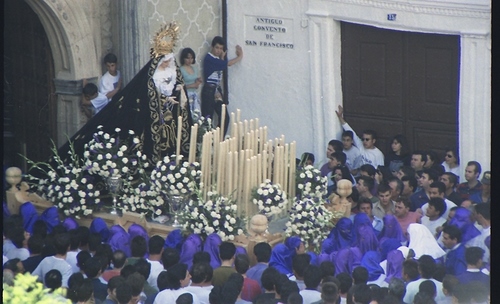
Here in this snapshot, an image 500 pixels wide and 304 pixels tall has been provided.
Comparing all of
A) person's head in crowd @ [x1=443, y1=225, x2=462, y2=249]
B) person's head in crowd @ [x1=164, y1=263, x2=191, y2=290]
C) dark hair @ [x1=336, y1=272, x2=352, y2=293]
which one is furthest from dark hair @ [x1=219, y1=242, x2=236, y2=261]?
person's head in crowd @ [x1=443, y1=225, x2=462, y2=249]

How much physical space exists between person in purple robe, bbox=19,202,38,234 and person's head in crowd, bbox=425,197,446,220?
3.51 meters

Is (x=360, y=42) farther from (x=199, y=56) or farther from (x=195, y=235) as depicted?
(x=195, y=235)

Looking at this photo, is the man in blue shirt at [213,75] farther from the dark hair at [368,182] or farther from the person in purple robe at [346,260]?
the person in purple robe at [346,260]

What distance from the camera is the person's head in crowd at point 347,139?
657 inches

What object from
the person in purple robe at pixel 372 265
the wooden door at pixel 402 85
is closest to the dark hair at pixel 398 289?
the person in purple robe at pixel 372 265

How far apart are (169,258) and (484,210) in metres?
2.79

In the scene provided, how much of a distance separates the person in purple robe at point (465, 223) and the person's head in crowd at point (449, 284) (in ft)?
2.16

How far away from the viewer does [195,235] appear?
49.9 feet

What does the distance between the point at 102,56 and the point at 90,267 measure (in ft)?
10.00

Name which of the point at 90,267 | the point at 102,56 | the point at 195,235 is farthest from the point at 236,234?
the point at 102,56

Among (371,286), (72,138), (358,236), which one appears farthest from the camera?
(72,138)

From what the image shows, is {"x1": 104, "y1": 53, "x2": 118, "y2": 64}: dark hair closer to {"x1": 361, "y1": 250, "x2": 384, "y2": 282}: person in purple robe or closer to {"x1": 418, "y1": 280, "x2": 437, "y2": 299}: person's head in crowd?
{"x1": 361, "y1": 250, "x2": 384, "y2": 282}: person in purple robe

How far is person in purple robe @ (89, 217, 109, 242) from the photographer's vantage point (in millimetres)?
15352

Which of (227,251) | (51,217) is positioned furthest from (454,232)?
(51,217)
